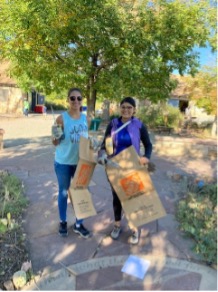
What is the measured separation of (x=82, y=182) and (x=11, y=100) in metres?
25.7

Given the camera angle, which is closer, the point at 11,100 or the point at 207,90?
the point at 207,90

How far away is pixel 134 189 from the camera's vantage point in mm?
3029

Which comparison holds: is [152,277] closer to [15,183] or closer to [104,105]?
[15,183]

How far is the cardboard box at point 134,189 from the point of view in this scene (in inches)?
117

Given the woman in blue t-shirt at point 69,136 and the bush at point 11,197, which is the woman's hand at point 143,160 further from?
the bush at point 11,197

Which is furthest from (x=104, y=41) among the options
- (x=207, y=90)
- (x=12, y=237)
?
(x=207, y=90)

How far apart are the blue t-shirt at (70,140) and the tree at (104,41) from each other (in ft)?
13.7

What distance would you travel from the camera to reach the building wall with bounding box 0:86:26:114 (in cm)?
2673

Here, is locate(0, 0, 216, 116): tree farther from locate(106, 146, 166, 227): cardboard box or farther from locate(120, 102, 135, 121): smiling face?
locate(106, 146, 166, 227): cardboard box

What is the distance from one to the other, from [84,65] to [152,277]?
5.99 metres

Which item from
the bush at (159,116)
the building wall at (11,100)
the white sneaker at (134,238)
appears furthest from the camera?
the building wall at (11,100)

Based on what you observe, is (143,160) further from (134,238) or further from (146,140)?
(134,238)

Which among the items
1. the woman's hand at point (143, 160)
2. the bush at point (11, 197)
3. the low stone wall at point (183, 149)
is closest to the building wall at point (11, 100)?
the low stone wall at point (183, 149)

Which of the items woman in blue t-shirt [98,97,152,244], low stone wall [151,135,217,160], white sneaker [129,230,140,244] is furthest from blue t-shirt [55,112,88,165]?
low stone wall [151,135,217,160]
